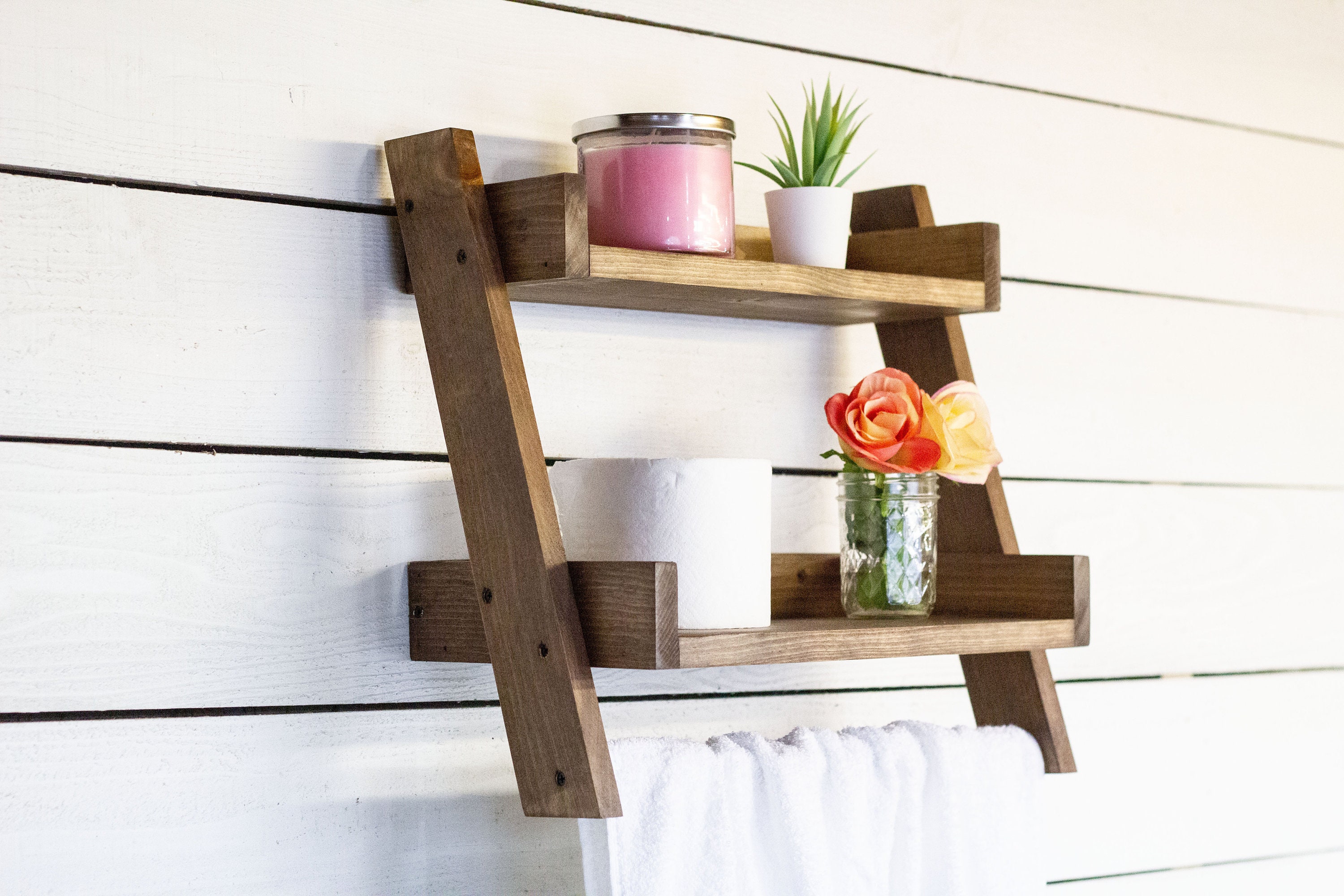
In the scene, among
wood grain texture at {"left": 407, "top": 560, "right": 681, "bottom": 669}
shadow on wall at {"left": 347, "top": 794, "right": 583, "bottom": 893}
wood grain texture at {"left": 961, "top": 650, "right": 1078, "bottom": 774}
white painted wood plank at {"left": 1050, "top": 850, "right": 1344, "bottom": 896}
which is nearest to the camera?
wood grain texture at {"left": 407, "top": 560, "right": 681, "bottom": 669}

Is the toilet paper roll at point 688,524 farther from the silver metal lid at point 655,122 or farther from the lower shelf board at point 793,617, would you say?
the silver metal lid at point 655,122

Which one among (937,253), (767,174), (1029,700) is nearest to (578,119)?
(767,174)

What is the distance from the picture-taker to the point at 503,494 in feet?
2.10

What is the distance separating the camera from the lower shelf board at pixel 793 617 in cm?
61

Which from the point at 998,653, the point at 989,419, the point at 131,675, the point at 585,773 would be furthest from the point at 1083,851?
the point at 131,675

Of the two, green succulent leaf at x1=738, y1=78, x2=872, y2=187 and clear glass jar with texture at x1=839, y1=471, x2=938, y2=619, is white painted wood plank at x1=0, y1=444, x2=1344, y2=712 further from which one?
green succulent leaf at x1=738, y1=78, x2=872, y2=187

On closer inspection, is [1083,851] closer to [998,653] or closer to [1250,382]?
[998,653]

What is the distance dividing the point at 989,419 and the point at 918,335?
0.37 ft

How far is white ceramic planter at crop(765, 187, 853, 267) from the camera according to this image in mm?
745

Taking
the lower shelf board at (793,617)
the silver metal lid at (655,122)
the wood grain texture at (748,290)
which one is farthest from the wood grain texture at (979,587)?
the silver metal lid at (655,122)

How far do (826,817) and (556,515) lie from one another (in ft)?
0.75

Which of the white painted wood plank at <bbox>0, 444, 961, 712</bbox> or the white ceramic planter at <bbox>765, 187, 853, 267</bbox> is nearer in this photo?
the white painted wood plank at <bbox>0, 444, 961, 712</bbox>

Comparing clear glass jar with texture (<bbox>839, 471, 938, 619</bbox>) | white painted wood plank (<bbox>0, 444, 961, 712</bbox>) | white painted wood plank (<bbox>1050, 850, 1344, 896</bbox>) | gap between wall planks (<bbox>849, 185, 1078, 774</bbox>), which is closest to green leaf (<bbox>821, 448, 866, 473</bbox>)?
clear glass jar with texture (<bbox>839, 471, 938, 619</bbox>)

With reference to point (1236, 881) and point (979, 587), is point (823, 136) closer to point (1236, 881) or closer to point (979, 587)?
point (979, 587)
